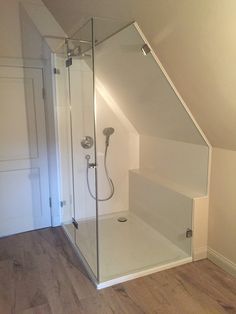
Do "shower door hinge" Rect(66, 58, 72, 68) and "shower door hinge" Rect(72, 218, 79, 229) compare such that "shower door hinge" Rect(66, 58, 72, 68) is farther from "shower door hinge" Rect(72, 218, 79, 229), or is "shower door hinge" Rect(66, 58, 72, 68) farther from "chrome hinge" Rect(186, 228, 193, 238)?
"chrome hinge" Rect(186, 228, 193, 238)

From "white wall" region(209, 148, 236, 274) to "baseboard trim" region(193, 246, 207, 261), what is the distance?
0.23 ft

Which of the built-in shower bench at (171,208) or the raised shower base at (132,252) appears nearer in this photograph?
the raised shower base at (132,252)

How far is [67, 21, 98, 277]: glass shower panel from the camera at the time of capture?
2.41 m

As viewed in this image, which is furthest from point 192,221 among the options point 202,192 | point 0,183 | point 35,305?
point 0,183

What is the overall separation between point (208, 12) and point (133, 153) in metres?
2.35

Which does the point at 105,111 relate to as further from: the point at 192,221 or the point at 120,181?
the point at 192,221

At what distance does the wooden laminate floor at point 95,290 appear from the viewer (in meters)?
1.96

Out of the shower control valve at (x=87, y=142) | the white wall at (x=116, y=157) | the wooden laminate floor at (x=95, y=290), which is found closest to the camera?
the wooden laminate floor at (x=95, y=290)

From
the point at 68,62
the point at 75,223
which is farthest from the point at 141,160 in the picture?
the point at 68,62

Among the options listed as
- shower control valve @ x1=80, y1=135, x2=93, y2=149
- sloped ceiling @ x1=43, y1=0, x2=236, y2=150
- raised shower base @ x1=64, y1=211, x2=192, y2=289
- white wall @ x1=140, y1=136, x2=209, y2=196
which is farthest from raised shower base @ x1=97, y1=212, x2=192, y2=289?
sloped ceiling @ x1=43, y1=0, x2=236, y2=150

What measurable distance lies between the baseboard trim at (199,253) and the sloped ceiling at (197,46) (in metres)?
1.02

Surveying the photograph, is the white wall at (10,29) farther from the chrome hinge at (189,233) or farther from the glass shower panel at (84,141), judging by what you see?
the chrome hinge at (189,233)

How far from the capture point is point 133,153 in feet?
11.9

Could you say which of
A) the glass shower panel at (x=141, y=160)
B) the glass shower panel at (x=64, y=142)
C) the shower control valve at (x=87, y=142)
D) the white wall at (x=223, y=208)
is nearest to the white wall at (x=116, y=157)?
the glass shower panel at (x=141, y=160)
